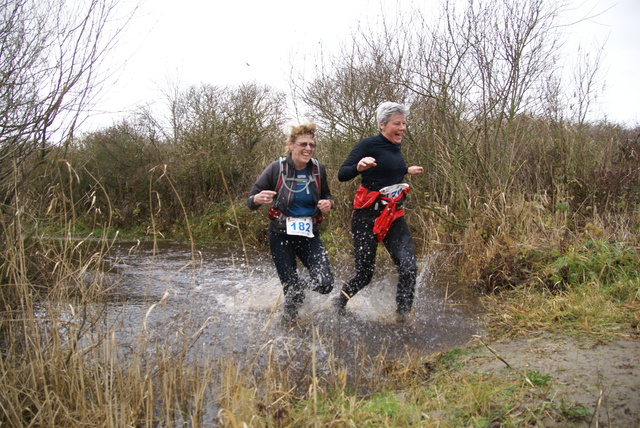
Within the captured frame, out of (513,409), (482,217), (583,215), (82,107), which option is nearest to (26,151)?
(82,107)

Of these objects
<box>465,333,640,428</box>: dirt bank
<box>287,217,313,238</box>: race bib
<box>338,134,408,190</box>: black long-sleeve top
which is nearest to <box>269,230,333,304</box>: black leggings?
<box>287,217,313,238</box>: race bib

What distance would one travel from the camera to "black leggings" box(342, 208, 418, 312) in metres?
4.45

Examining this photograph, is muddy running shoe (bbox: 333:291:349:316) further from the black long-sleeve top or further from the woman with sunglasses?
the black long-sleeve top

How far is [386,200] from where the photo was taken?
4.46 metres

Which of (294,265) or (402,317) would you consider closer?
(294,265)

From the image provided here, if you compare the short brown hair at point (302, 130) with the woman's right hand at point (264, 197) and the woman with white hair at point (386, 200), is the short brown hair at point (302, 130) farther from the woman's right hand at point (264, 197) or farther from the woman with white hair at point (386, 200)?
the woman's right hand at point (264, 197)

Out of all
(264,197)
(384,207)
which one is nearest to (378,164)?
(384,207)

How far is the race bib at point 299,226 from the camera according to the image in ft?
14.3

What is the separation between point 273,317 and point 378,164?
5.57ft

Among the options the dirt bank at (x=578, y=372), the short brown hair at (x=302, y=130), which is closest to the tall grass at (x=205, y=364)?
the dirt bank at (x=578, y=372)

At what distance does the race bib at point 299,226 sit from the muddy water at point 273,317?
1.62 ft

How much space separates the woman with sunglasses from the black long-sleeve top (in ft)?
0.96

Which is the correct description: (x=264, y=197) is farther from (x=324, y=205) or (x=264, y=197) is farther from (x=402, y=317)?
(x=402, y=317)

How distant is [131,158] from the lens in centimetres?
1658
